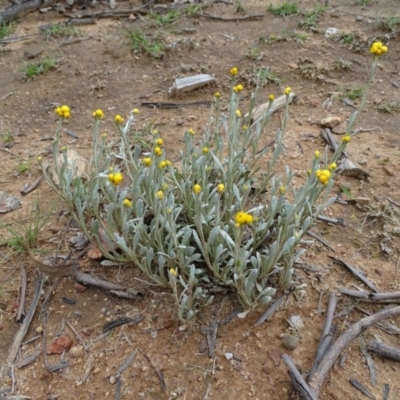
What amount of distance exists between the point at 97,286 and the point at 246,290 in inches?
Result: 31.5

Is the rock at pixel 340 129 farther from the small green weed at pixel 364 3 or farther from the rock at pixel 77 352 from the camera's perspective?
the small green weed at pixel 364 3

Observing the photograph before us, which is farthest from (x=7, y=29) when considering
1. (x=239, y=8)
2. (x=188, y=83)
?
(x=239, y=8)

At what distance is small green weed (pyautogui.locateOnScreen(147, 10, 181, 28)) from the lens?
16.9 ft

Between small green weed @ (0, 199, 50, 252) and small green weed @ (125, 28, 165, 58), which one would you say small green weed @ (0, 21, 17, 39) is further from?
small green weed @ (0, 199, 50, 252)

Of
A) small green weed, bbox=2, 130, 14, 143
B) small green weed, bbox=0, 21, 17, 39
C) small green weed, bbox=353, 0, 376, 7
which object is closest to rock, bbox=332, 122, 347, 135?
small green weed, bbox=2, 130, 14, 143

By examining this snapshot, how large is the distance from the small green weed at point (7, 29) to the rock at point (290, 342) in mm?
4815

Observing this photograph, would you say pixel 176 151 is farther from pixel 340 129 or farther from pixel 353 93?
pixel 353 93

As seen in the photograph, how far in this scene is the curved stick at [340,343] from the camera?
1.86m

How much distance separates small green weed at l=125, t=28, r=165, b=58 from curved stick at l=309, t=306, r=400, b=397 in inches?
135

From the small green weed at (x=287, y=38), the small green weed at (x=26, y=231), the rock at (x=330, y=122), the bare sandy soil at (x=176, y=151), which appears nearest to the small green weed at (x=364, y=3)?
the bare sandy soil at (x=176, y=151)

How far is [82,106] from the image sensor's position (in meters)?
4.00

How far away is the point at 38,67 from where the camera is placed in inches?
175

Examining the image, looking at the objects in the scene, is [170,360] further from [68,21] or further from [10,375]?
[68,21]

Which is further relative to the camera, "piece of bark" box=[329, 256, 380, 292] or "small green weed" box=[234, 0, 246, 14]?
"small green weed" box=[234, 0, 246, 14]
